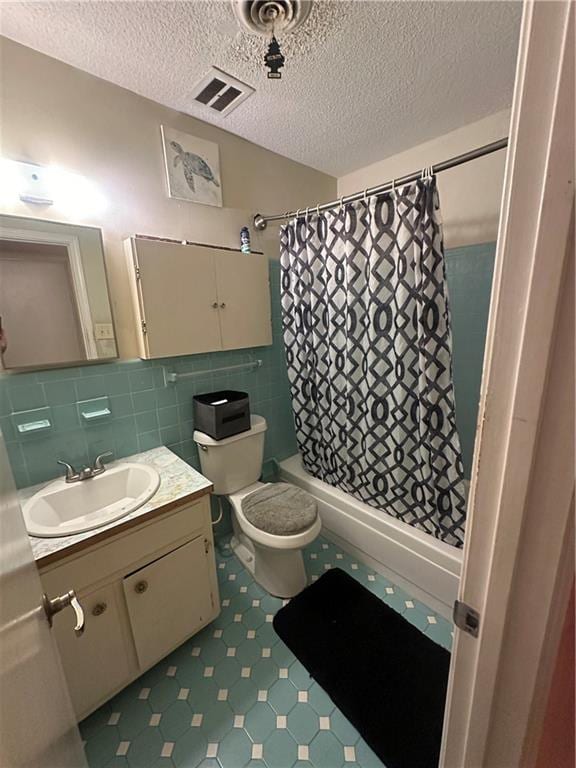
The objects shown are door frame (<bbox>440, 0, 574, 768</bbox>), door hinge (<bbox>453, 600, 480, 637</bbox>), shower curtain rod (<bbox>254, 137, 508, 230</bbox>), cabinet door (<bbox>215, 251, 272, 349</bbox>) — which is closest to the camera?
door frame (<bbox>440, 0, 574, 768</bbox>)

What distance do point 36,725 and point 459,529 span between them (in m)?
1.56

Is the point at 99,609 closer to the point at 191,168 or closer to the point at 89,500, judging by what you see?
the point at 89,500

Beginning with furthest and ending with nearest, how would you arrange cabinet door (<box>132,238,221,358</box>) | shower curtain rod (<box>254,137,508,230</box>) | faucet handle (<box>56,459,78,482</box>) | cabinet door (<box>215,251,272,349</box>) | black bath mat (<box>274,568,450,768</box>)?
cabinet door (<box>215,251,272,349</box>)
cabinet door (<box>132,238,221,358</box>)
faucet handle (<box>56,459,78,482</box>)
shower curtain rod (<box>254,137,508,230</box>)
black bath mat (<box>274,568,450,768</box>)

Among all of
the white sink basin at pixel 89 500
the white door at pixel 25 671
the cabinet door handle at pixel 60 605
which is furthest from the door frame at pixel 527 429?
the white sink basin at pixel 89 500

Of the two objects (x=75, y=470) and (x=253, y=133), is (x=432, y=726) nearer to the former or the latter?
(x=75, y=470)

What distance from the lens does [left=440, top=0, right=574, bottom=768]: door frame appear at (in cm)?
33

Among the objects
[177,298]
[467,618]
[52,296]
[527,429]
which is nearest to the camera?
[527,429]

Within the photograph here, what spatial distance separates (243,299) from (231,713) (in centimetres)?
179

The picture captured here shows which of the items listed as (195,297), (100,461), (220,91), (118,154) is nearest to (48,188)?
(118,154)

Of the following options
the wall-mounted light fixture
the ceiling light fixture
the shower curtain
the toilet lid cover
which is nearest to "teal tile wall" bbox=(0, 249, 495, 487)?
the shower curtain

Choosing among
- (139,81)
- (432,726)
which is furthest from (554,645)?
(139,81)

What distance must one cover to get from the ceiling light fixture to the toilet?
1506 millimetres

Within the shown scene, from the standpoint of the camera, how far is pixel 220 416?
5.07 ft

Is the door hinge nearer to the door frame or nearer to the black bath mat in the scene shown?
the door frame
